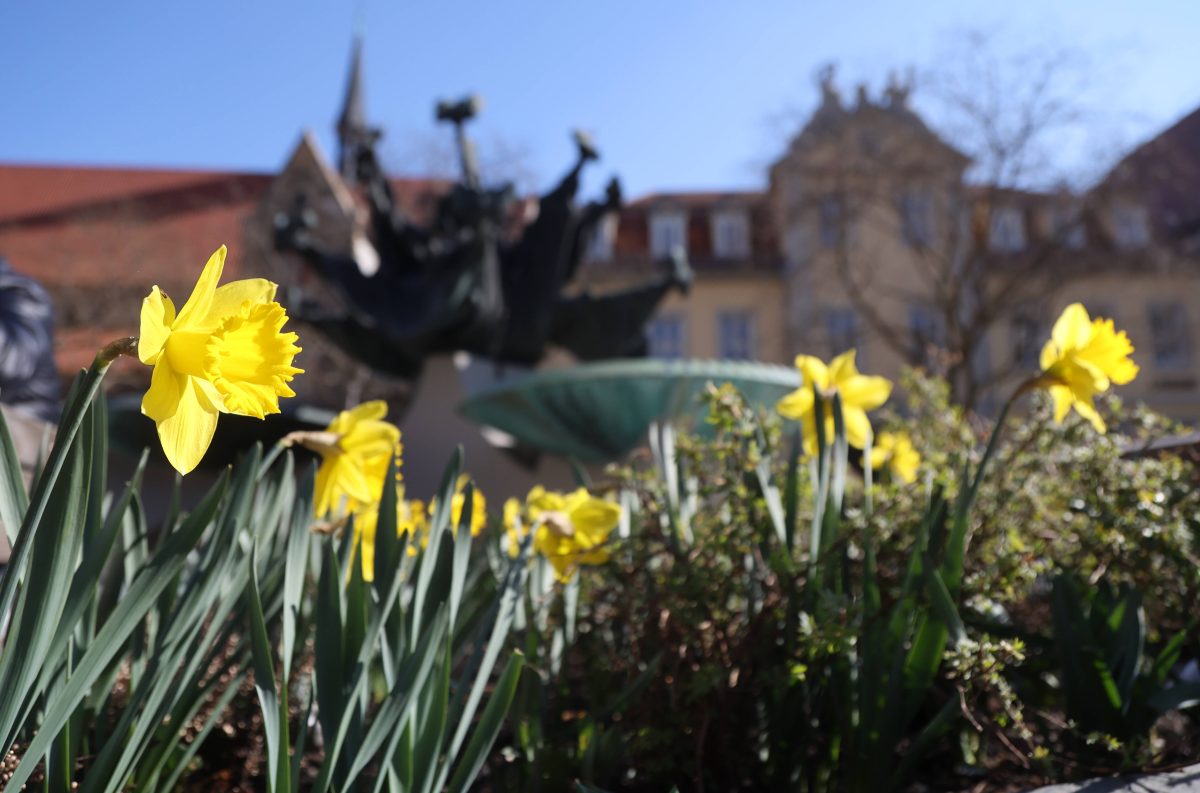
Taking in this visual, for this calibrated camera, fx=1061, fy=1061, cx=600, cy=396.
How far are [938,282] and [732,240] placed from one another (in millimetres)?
10657

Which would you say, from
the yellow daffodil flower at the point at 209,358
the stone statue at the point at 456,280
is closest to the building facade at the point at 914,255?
the stone statue at the point at 456,280

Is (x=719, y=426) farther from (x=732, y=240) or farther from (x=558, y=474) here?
(x=732, y=240)

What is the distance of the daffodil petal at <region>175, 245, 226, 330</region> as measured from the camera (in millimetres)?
865

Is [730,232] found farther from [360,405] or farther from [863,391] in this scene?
[360,405]

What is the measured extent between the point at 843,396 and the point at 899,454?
549 mm

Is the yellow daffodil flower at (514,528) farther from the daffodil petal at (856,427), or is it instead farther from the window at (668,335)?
the window at (668,335)

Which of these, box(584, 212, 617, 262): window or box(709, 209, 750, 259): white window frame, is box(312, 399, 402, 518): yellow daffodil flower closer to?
box(584, 212, 617, 262): window

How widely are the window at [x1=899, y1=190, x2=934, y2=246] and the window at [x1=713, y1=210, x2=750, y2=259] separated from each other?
639 cm

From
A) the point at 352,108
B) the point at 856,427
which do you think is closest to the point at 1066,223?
the point at 856,427

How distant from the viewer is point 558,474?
627 cm

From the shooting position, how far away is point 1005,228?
1916cm

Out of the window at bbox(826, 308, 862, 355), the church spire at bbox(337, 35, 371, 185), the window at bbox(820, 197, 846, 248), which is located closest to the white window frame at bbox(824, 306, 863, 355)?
the window at bbox(826, 308, 862, 355)

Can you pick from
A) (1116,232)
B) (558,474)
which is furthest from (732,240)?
(558,474)

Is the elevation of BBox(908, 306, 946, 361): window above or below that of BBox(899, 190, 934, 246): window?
below
